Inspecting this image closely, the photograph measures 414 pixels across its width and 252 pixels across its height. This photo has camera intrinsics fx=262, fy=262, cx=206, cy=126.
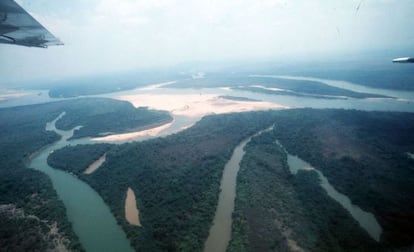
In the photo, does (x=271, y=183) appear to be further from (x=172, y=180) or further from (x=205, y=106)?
(x=205, y=106)

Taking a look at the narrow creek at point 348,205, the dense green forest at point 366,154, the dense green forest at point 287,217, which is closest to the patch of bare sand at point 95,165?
the dense green forest at point 287,217

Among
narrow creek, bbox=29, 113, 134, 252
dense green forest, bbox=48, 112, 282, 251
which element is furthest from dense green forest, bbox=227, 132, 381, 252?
narrow creek, bbox=29, 113, 134, 252

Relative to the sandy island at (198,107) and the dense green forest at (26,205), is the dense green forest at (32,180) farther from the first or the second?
the sandy island at (198,107)

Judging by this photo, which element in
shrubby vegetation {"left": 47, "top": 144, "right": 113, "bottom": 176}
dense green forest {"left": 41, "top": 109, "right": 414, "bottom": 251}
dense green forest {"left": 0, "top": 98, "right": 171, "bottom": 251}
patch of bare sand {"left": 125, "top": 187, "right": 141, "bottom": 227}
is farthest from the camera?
shrubby vegetation {"left": 47, "top": 144, "right": 113, "bottom": 176}

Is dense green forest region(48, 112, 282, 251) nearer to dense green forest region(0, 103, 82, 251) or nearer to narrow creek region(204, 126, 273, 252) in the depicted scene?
narrow creek region(204, 126, 273, 252)

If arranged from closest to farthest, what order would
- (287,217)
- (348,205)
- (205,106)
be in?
(287,217) < (348,205) < (205,106)

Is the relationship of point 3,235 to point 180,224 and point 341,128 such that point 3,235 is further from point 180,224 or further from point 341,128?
point 341,128

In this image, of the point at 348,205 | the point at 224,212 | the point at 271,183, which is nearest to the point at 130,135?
the point at 224,212

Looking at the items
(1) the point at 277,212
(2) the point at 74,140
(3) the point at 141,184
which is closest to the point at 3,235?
(3) the point at 141,184
